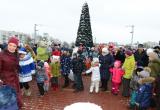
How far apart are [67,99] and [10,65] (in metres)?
4.70

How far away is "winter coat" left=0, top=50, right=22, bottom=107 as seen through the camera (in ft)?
22.4

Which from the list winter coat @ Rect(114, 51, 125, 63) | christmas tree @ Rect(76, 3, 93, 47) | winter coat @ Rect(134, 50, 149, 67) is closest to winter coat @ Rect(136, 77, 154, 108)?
winter coat @ Rect(134, 50, 149, 67)

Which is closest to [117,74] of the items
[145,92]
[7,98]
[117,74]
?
[117,74]

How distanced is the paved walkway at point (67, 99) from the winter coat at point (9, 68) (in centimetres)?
309

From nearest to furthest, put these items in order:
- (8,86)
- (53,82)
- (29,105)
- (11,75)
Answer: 1. (8,86)
2. (11,75)
3. (29,105)
4. (53,82)

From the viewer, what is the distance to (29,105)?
10.4 meters

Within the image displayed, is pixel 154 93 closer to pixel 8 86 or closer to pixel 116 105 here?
pixel 116 105

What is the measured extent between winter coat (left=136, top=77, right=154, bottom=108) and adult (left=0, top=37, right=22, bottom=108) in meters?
3.68

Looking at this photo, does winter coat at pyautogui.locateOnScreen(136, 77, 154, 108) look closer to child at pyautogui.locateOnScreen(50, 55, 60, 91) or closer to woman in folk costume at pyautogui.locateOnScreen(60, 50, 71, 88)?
child at pyautogui.locateOnScreen(50, 55, 60, 91)

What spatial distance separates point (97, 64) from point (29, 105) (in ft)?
10.5

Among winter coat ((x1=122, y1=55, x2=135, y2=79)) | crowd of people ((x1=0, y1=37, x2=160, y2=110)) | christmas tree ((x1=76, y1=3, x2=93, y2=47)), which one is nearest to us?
crowd of people ((x1=0, y1=37, x2=160, y2=110))

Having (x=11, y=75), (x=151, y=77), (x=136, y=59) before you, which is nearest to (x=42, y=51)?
(x=136, y=59)

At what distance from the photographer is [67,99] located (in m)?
11.4

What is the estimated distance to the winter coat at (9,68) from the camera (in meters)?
6.82
